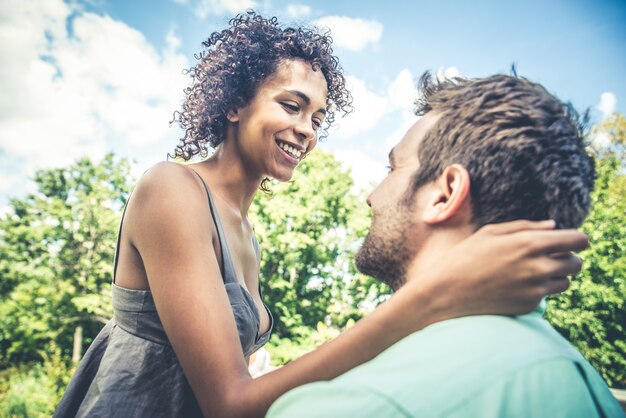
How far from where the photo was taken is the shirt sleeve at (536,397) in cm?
76

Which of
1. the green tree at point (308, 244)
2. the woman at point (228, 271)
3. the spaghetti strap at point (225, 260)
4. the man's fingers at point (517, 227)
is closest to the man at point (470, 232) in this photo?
the woman at point (228, 271)

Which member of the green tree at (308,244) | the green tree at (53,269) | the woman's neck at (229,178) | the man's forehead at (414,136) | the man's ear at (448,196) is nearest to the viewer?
the man's ear at (448,196)

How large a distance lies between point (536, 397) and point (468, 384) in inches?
5.7

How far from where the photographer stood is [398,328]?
3.54 feet

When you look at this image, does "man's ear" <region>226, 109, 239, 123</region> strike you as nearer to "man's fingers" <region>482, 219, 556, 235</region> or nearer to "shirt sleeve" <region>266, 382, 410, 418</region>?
"man's fingers" <region>482, 219, 556, 235</region>

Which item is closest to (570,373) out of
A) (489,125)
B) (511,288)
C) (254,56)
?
(511,288)

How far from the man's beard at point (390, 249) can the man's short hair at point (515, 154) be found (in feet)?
0.56

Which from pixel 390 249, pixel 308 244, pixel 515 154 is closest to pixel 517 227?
pixel 515 154

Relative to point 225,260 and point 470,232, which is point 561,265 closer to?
point 470,232

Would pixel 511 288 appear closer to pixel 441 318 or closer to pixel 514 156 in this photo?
pixel 441 318

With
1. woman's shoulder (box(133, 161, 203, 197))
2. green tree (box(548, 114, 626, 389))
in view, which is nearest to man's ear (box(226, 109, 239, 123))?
woman's shoulder (box(133, 161, 203, 197))

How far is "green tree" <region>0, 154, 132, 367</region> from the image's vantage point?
76.4ft

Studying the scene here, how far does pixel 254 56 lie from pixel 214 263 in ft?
5.23

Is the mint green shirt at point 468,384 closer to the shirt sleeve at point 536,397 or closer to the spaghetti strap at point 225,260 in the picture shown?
the shirt sleeve at point 536,397
